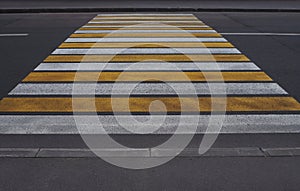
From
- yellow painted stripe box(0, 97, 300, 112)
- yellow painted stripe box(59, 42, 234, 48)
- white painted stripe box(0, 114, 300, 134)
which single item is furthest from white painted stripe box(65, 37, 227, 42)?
white painted stripe box(0, 114, 300, 134)

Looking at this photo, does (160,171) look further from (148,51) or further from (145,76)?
(148,51)

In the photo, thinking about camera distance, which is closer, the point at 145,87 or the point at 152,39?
the point at 145,87

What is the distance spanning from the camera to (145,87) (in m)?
6.92

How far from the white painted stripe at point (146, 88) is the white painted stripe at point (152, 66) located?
3.47 ft

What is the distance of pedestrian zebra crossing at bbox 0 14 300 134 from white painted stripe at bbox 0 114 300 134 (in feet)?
0.04

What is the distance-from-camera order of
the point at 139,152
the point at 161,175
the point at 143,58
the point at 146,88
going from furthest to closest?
the point at 143,58, the point at 146,88, the point at 139,152, the point at 161,175

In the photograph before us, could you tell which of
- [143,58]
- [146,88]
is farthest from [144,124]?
[143,58]

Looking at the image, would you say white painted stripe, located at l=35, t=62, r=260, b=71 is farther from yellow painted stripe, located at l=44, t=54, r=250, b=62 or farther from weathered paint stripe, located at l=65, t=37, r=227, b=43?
weathered paint stripe, located at l=65, t=37, r=227, b=43

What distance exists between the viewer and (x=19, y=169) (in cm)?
423

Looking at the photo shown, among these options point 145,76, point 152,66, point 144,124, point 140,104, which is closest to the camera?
point 144,124

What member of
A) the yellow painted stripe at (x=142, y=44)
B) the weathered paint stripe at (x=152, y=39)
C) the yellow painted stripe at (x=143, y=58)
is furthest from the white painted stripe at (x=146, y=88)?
the weathered paint stripe at (x=152, y=39)

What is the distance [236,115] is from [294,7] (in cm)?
1349

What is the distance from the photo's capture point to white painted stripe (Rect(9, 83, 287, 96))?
666cm

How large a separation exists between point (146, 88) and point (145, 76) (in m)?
0.71
